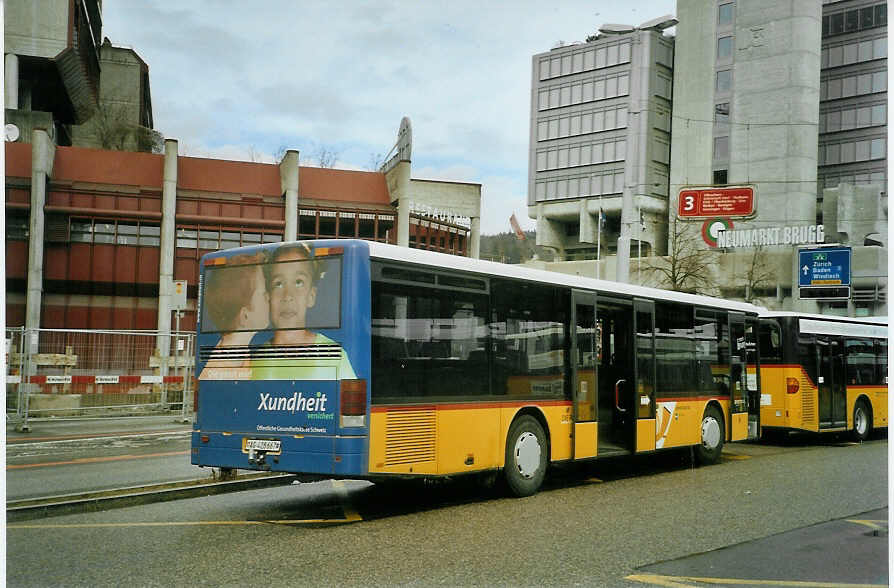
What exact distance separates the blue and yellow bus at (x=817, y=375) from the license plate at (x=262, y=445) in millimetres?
12963

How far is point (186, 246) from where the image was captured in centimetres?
3594

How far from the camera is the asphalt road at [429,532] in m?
6.86

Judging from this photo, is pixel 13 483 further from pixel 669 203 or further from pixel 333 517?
pixel 669 203

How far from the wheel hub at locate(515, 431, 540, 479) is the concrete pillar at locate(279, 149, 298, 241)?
85.2ft

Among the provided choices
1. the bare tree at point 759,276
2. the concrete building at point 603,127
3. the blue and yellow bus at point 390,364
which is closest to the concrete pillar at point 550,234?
the concrete building at point 603,127

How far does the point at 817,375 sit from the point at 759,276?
34341 mm

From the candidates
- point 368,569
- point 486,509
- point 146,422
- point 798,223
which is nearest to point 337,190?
point 146,422

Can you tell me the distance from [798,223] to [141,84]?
44679mm

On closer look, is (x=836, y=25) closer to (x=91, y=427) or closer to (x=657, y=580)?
(x=91, y=427)

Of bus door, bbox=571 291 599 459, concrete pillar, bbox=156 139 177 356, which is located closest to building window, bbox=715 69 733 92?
concrete pillar, bbox=156 139 177 356

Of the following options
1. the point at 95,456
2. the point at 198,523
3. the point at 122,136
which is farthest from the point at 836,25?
the point at 198,523

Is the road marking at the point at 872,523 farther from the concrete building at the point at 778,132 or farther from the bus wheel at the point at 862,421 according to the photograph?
the concrete building at the point at 778,132

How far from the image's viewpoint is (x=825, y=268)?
119 ft

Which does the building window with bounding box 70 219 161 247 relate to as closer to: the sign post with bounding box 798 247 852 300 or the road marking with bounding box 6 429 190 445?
the road marking with bounding box 6 429 190 445
